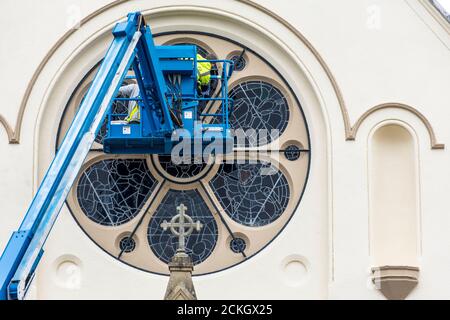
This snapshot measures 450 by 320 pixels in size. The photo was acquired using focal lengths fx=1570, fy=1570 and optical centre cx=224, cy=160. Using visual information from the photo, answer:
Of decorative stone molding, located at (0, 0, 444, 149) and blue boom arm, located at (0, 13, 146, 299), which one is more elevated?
decorative stone molding, located at (0, 0, 444, 149)

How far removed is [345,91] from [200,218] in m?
2.53

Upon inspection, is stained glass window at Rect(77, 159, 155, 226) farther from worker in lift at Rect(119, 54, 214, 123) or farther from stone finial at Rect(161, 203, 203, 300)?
Answer: stone finial at Rect(161, 203, 203, 300)

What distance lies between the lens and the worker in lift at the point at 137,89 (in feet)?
64.6

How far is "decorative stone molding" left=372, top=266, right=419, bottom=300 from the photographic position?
19.8 m

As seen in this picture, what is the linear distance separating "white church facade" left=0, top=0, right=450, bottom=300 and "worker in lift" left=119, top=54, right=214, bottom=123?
1002mm

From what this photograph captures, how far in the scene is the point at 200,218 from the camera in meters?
20.6

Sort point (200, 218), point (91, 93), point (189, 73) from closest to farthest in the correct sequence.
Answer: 1. point (91, 93)
2. point (189, 73)
3. point (200, 218)

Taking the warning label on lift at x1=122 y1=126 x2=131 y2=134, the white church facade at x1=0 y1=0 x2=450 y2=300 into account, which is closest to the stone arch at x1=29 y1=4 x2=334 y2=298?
the white church facade at x1=0 y1=0 x2=450 y2=300

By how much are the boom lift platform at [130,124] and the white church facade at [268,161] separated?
28.8 inches

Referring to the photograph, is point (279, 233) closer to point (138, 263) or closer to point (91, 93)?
point (138, 263)

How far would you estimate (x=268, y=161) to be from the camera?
20.9 meters

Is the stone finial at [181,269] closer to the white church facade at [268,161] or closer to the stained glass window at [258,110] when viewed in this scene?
the white church facade at [268,161]

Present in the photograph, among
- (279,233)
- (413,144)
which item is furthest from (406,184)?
(279,233)

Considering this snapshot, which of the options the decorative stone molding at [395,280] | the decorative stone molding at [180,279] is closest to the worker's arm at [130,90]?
the decorative stone molding at [180,279]
